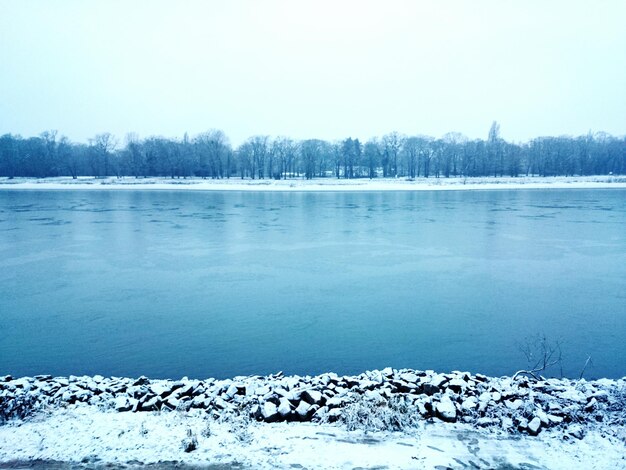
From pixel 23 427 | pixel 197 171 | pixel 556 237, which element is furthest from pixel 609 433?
pixel 197 171

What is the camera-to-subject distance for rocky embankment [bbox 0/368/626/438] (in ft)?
17.3

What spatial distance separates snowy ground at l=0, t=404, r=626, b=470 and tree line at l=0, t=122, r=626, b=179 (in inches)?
2973

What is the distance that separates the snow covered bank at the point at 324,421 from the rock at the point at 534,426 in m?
0.01

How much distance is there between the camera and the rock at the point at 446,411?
5297mm

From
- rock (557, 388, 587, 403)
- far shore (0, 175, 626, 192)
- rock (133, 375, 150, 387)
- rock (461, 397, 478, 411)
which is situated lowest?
rock (133, 375, 150, 387)

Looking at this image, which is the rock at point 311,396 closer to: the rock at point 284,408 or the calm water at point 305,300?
the rock at point 284,408

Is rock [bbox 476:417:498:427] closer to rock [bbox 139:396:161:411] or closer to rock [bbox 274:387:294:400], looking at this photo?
rock [bbox 274:387:294:400]

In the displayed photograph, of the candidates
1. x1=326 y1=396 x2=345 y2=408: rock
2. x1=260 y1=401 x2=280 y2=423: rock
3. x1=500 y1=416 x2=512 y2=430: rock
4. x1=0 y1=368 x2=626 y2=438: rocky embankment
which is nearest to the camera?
x1=500 y1=416 x2=512 y2=430: rock

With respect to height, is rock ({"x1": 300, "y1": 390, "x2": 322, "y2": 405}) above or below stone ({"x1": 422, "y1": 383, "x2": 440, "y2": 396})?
above

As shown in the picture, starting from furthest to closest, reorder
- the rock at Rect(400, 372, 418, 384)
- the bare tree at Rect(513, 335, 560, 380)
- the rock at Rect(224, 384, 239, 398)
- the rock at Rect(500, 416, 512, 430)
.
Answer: the bare tree at Rect(513, 335, 560, 380), the rock at Rect(400, 372, 418, 384), the rock at Rect(224, 384, 239, 398), the rock at Rect(500, 416, 512, 430)

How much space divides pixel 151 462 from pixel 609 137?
138 meters

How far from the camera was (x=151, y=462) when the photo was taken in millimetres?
4434

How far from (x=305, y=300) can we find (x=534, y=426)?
249 inches

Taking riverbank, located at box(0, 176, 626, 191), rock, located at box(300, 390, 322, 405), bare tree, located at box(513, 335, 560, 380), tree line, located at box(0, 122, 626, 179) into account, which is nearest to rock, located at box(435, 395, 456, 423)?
rock, located at box(300, 390, 322, 405)
